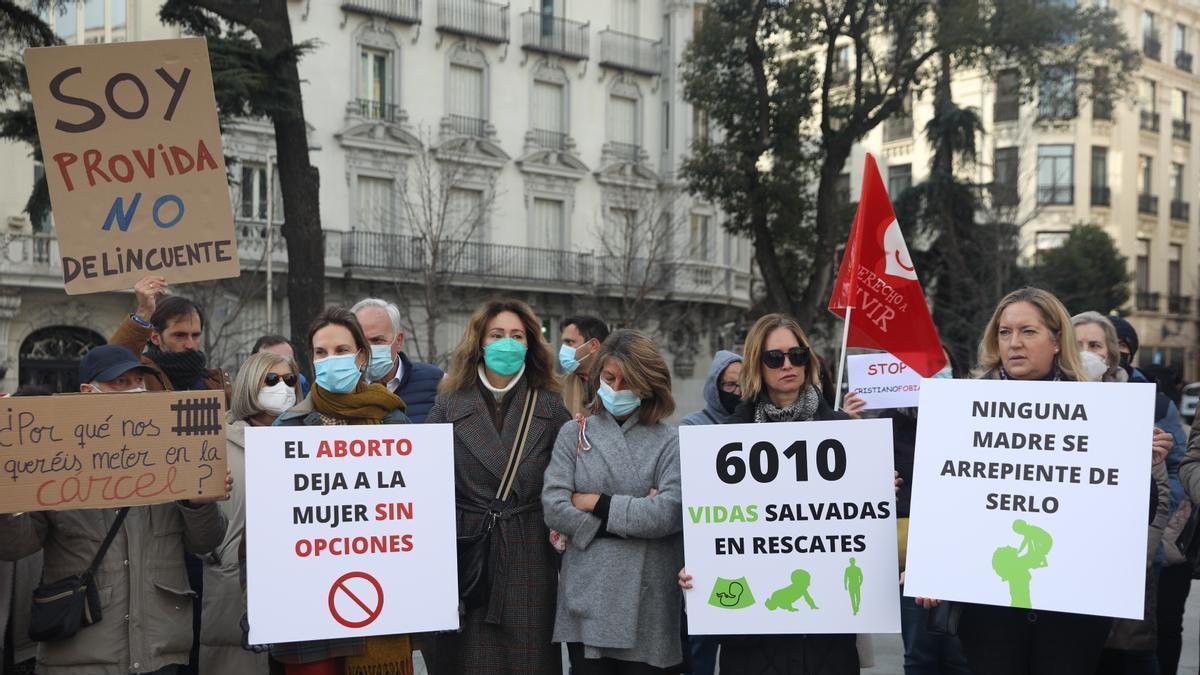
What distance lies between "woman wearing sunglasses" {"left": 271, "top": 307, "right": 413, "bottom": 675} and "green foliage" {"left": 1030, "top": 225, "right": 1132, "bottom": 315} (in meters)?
28.5

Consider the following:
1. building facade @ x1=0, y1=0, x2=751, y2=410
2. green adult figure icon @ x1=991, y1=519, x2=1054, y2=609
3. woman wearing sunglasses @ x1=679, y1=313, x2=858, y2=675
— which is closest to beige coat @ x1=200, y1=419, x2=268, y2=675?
woman wearing sunglasses @ x1=679, y1=313, x2=858, y2=675

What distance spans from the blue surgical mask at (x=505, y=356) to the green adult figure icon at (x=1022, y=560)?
6.54 ft

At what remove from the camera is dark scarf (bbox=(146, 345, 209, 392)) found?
5.61 m

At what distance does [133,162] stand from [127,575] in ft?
5.97

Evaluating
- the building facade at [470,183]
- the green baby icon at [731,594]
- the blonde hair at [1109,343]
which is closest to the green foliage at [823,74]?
the building facade at [470,183]

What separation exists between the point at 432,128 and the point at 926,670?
27431mm

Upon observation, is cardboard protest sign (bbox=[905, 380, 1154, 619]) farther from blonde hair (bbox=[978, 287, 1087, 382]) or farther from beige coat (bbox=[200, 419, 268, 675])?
beige coat (bbox=[200, 419, 268, 675])

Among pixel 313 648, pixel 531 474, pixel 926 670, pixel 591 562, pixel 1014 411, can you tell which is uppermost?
pixel 1014 411

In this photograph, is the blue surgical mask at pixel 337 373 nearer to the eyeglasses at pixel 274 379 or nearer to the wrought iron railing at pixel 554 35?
the eyeglasses at pixel 274 379

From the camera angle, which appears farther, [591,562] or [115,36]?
[115,36]

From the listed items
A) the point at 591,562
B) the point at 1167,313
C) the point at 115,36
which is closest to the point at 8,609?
the point at 591,562

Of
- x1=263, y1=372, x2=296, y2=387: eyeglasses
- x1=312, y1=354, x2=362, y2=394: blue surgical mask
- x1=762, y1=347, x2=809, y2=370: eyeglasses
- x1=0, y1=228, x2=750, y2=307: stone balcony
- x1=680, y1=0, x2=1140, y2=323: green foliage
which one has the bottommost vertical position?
x1=263, y1=372, x2=296, y2=387: eyeglasses

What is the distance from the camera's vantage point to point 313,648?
454 cm

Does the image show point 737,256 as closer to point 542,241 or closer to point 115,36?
point 542,241
